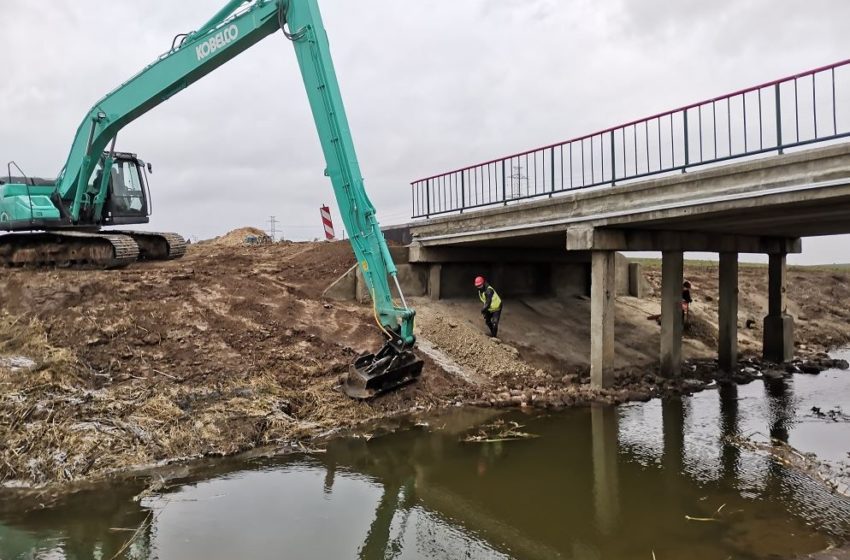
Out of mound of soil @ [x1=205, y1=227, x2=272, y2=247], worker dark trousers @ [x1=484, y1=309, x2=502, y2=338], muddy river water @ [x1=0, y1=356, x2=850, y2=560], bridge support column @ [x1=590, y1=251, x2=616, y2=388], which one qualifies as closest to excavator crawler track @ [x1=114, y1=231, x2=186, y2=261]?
mound of soil @ [x1=205, y1=227, x2=272, y2=247]

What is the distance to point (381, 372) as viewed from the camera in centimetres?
1087

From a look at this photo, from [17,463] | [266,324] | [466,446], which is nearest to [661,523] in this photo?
[466,446]

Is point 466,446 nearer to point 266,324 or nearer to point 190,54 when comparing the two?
point 266,324

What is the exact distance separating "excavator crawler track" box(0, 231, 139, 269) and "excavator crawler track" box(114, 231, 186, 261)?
140cm

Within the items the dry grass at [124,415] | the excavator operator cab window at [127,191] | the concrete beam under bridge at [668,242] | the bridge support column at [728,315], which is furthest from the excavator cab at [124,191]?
the bridge support column at [728,315]

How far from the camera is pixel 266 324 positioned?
12.9m

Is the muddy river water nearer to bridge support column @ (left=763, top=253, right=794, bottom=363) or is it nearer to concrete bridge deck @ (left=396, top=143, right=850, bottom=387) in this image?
concrete bridge deck @ (left=396, top=143, right=850, bottom=387)

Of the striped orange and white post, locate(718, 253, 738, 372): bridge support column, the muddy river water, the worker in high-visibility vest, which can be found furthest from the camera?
the striped orange and white post

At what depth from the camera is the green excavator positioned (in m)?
10.8

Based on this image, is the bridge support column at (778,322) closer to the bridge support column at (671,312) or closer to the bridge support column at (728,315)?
the bridge support column at (728,315)

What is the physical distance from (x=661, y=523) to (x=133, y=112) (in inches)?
540

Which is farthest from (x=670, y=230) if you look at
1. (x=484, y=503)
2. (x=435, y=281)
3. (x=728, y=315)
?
(x=484, y=503)

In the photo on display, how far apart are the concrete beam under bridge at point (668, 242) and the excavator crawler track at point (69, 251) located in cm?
1087

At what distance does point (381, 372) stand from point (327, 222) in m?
12.5
